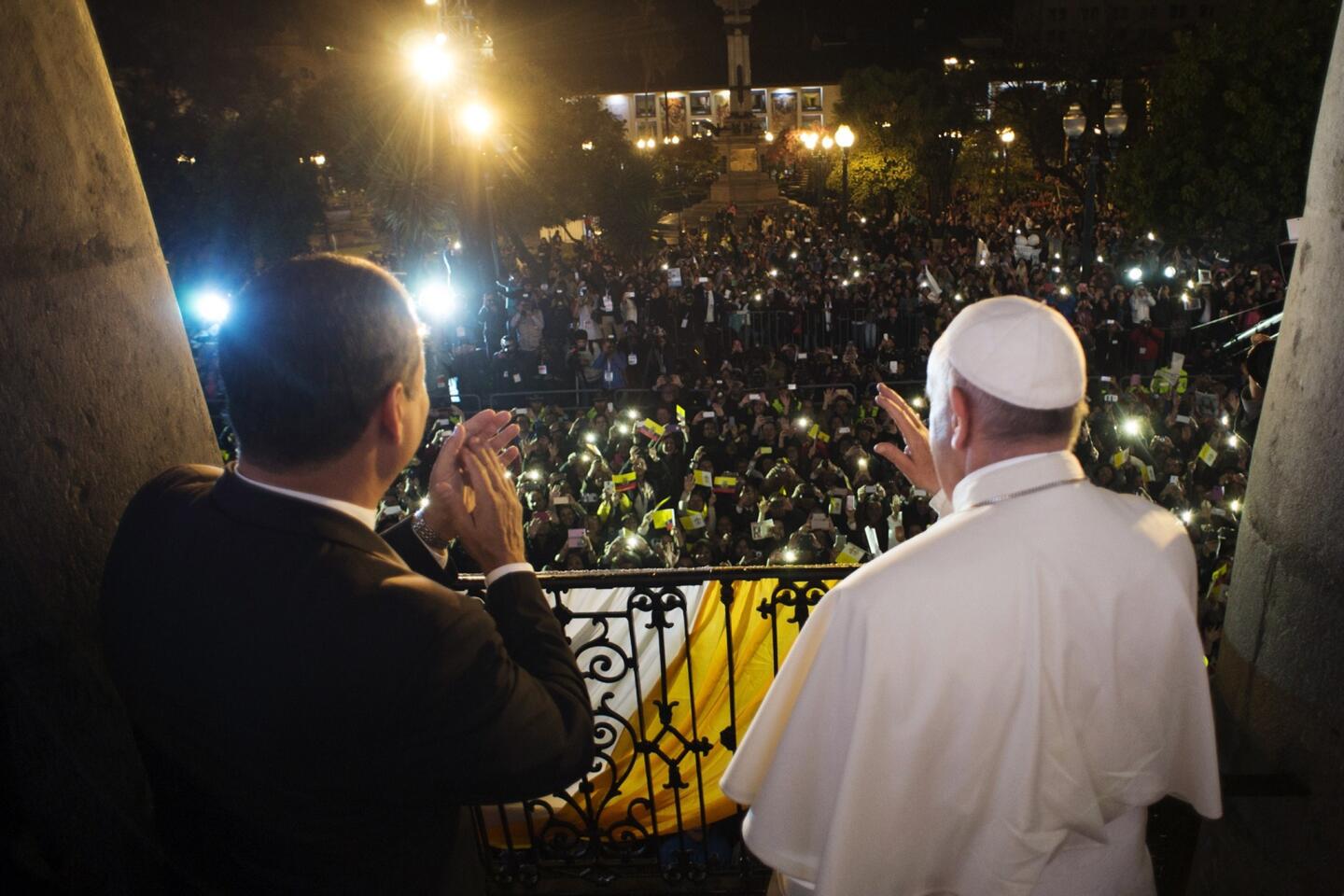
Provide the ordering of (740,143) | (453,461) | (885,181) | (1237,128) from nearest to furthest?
1. (453,461)
2. (1237,128)
3. (885,181)
4. (740,143)

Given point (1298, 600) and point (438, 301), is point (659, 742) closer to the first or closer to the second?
point (1298, 600)

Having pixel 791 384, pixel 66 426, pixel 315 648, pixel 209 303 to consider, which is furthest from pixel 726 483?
pixel 209 303

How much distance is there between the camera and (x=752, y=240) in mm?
32062

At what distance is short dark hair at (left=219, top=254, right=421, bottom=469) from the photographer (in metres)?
1.76

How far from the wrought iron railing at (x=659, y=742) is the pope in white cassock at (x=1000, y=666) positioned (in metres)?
0.80

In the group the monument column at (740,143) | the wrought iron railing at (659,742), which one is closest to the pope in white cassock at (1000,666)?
the wrought iron railing at (659,742)

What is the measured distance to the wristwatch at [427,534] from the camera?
2398 mm

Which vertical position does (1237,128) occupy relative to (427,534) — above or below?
above

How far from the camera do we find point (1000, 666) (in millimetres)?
2074

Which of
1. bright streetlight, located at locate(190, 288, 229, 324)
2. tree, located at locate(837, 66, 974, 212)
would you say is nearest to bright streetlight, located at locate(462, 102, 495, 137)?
bright streetlight, located at locate(190, 288, 229, 324)

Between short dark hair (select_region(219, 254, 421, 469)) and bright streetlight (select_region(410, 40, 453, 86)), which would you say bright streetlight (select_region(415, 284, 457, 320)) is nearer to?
bright streetlight (select_region(410, 40, 453, 86))

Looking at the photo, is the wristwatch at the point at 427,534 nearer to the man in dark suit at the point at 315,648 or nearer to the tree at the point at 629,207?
the man in dark suit at the point at 315,648

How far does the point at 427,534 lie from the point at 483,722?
2.56ft

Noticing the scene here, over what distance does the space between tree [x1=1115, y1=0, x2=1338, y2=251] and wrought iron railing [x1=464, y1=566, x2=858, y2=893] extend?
16.7m
